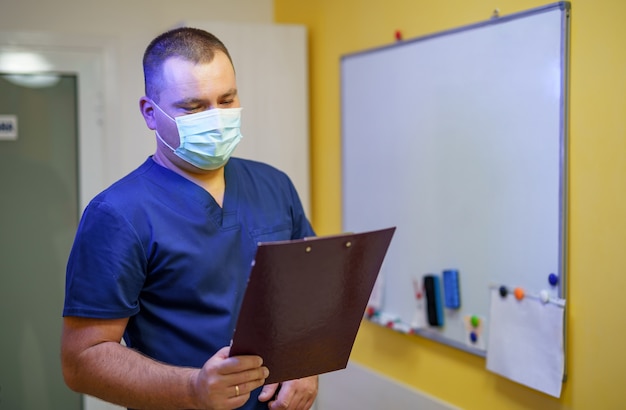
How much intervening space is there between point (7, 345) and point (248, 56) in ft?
4.91

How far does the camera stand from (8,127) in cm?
272

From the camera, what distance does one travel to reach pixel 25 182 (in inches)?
108

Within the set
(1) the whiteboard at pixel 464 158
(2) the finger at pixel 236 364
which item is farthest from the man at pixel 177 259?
(1) the whiteboard at pixel 464 158

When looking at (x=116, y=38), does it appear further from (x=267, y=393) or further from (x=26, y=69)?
(x=267, y=393)

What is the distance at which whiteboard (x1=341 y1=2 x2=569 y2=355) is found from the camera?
1.78 m

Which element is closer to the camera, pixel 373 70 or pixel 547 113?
pixel 547 113

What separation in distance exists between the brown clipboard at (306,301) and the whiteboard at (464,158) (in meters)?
0.74

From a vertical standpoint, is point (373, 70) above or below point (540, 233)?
above

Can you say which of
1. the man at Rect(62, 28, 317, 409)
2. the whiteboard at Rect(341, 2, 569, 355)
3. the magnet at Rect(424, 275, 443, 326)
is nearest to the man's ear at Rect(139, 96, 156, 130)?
the man at Rect(62, 28, 317, 409)

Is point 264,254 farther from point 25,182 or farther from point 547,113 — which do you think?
point 25,182

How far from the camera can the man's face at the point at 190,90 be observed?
4.40 feet

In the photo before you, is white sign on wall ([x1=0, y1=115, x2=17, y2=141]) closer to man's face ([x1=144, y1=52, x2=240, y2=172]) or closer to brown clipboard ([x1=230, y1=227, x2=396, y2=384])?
man's face ([x1=144, y1=52, x2=240, y2=172])

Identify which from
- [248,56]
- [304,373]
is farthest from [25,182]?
[304,373]

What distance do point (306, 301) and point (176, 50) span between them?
1.87ft
